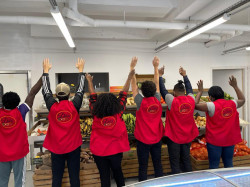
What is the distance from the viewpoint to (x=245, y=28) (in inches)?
178

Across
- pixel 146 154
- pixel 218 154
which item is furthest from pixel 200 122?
pixel 146 154

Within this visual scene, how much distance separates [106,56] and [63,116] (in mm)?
4016

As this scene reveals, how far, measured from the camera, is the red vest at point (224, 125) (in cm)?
303

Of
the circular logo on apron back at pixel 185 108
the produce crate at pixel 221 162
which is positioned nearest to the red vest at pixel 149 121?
the circular logo on apron back at pixel 185 108

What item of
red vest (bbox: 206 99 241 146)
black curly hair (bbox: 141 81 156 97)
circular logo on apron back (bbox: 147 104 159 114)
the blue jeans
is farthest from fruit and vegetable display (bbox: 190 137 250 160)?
black curly hair (bbox: 141 81 156 97)

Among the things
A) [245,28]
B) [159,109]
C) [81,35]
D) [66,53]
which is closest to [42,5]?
[81,35]

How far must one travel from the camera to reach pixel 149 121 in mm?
3031

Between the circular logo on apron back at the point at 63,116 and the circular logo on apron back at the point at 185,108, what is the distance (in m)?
1.68

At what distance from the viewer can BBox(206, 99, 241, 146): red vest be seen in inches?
119

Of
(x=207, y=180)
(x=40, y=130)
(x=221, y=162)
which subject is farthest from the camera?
(x=221, y=162)

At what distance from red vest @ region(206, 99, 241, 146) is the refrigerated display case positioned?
1595 millimetres

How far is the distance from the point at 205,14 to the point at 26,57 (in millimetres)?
4988

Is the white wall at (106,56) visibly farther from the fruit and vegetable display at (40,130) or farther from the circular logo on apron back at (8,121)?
the circular logo on apron back at (8,121)

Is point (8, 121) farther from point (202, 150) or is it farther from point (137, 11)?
point (202, 150)
